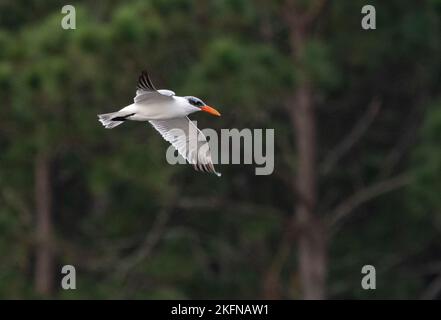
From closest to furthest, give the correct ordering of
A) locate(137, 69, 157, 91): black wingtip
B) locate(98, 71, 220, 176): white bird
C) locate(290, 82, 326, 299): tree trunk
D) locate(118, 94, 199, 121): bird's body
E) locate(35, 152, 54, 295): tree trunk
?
locate(137, 69, 157, 91): black wingtip < locate(98, 71, 220, 176): white bird < locate(118, 94, 199, 121): bird's body < locate(290, 82, 326, 299): tree trunk < locate(35, 152, 54, 295): tree trunk

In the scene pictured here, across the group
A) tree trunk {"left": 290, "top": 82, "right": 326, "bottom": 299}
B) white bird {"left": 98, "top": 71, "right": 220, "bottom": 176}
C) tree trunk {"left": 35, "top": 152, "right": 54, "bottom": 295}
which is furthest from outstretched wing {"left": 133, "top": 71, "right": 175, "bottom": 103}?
tree trunk {"left": 35, "top": 152, "right": 54, "bottom": 295}

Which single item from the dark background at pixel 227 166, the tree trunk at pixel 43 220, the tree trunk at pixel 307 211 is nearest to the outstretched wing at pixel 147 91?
the dark background at pixel 227 166

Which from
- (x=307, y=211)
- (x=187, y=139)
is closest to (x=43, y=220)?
(x=307, y=211)

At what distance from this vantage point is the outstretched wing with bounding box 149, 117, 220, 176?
29.1 feet

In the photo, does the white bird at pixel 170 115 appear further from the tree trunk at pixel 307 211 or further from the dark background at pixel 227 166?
the tree trunk at pixel 307 211

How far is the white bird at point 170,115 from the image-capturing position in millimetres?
8094

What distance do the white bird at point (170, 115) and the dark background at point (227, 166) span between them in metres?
3.27

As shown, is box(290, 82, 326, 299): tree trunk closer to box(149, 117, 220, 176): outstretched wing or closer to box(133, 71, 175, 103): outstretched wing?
box(149, 117, 220, 176): outstretched wing

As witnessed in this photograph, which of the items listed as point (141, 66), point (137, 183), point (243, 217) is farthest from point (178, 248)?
point (141, 66)

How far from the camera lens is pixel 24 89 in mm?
12539

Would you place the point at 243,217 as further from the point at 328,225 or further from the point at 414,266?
the point at 414,266

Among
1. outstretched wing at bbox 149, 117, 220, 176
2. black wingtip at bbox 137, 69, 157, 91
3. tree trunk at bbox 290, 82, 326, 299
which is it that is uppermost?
tree trunk at bbox 290, 82, 326, 299

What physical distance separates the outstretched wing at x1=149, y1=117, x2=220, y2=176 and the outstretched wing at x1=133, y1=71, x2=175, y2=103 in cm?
72
